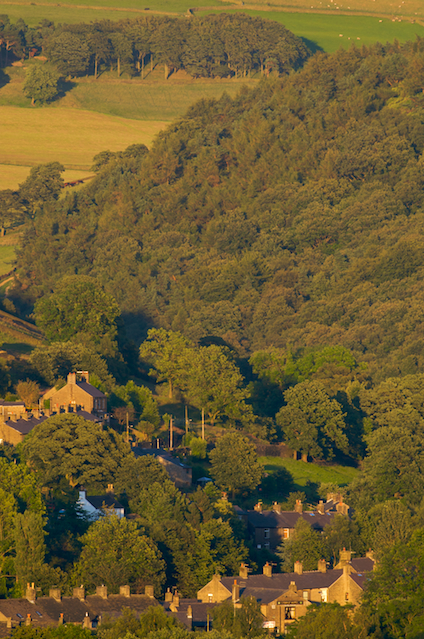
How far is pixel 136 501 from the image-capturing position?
89312 mm

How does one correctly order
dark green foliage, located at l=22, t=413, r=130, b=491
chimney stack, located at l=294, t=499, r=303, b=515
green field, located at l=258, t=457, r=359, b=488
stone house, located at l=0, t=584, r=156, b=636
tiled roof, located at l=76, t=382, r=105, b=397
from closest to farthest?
stone house, located at l=0, t=584, r=156, b=636, dark green foliage, located at l=22, t=413, r=130, b=491, chimney stack, located at l=294, t=499, r=303, b=515, tiled roof, located at l=76, t=382, r=105, b=397, green field, located at l=258, t=457, r=359, b=488

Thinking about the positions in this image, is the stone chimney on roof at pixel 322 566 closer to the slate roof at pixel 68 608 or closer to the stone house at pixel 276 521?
the slate roof at pixel 68 608

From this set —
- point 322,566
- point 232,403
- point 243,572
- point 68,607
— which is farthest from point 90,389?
point 68,607

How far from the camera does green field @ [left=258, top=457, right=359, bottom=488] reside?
117056 mm

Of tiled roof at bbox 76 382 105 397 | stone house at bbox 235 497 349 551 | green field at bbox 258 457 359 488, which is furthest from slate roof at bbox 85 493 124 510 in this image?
green field at bbox 258 457 359 488

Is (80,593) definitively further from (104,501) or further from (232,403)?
(232,403)

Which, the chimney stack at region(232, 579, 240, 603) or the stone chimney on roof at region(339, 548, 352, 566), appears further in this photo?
the stone chimney on roof at region(339, 548, 352, 566)

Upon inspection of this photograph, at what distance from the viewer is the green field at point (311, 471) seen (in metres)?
117

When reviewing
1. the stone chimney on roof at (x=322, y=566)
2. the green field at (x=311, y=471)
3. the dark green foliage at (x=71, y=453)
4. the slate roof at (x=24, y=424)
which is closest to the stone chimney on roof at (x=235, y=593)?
the stone chimney on roof at (x=322, y=566)

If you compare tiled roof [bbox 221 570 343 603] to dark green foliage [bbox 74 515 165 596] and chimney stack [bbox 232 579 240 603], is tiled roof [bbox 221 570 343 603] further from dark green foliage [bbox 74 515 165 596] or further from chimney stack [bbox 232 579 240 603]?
dark green foliage [bbox 74 515 165 596]

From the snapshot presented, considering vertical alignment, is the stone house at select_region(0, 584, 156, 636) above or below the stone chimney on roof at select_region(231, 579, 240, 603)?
above

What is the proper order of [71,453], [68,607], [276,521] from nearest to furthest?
1. [68,607]
2. [71,453]
3. [276,521]

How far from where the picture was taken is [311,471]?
12044 centimetres

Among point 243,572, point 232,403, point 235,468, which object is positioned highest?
point 243,572
